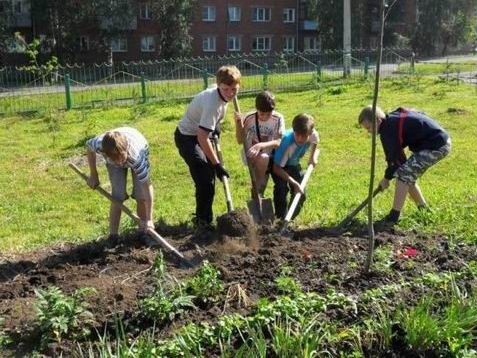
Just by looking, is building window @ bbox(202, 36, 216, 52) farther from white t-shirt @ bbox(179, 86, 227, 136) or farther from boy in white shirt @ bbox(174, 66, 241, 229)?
white t-shirt @ bbox(179, 86, 227, 136)

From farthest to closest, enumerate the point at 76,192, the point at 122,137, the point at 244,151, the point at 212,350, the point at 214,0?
the point at 214,0, the point at 76,192, the point at 244,151, the point at 122,137, the point at 212,350

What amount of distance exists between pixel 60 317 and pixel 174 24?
1348 inches

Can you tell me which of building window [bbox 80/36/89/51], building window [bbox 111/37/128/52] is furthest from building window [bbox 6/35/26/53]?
building window [bbox 111/37/128/52]

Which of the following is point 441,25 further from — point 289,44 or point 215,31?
point 215,31

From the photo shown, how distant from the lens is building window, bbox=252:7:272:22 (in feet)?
143

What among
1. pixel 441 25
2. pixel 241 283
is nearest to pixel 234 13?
pixel 441 25

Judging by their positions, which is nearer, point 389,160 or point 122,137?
point 122,137

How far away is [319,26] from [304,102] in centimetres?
2745

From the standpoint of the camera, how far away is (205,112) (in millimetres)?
4980

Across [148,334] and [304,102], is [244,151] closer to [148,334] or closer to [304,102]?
[148,334]

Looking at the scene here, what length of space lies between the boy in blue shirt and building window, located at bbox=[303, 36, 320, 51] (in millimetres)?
42148

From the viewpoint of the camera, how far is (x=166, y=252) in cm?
464

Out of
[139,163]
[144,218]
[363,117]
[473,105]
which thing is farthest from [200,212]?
[473,105]

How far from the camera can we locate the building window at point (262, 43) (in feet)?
143
